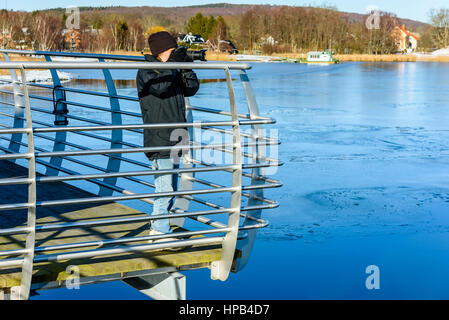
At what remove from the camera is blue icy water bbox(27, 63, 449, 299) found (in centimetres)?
626

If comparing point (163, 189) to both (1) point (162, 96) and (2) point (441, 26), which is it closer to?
(1) point (162, 96)

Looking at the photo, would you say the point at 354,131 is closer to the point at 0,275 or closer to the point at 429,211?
the point at 429,211

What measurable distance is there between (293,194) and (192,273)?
263cm

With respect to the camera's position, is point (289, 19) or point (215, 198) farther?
point (289, 19)

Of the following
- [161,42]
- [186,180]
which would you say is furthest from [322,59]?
[161,42]

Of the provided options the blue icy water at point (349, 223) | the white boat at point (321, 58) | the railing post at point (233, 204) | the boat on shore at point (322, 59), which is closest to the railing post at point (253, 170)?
the railing post at point (233, 204)

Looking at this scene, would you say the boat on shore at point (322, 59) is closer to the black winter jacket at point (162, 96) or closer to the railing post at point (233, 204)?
the black winter jacket at point (162, 96)

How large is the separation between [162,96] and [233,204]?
769 millimetres

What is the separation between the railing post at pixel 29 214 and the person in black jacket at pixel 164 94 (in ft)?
2.71

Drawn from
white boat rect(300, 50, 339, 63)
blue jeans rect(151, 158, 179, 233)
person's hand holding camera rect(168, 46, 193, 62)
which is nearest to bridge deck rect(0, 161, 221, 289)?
blue jeans rect(151, 158, 179, 233)

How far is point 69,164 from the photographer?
10758mm

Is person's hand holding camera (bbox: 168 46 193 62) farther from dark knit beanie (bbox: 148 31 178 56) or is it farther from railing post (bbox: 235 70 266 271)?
railing post (bbox: 235 70 266 271)

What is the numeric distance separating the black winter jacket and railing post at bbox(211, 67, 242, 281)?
363 mm
